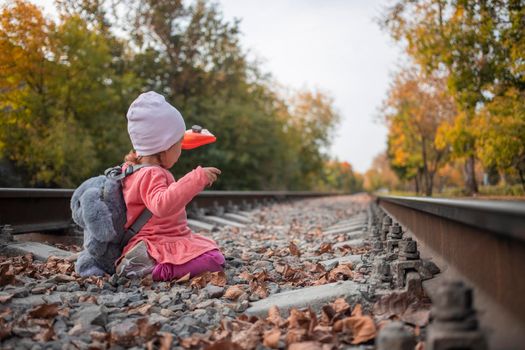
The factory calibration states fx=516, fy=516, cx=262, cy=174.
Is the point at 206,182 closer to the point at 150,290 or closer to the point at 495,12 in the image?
the point at 150,290

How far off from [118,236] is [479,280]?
2489 mm

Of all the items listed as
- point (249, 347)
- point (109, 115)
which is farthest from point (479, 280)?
point (109, 115)

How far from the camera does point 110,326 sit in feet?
7.98

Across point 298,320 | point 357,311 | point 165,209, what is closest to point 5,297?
point 165,209

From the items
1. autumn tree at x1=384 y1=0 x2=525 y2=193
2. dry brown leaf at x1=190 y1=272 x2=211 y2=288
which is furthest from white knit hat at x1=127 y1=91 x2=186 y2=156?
autumn tree at x1=384 y1=0 x2=525 y2=193

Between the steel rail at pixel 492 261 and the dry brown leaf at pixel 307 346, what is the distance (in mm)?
586

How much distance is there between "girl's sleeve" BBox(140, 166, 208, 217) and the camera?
3279 mm

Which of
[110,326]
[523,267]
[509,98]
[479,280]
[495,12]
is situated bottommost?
[110,326]

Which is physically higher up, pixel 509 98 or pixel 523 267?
pixel 509 98

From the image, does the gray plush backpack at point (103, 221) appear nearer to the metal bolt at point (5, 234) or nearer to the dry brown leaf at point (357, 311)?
the metal bolt at point (5, 234)

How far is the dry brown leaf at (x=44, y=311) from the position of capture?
2.51m

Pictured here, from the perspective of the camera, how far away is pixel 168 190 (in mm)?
3289

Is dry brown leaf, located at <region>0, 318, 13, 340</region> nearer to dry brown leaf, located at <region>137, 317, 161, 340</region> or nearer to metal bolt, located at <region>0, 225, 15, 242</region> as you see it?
dry brown leaf, located at <region>137, 317, 161, 340</region>

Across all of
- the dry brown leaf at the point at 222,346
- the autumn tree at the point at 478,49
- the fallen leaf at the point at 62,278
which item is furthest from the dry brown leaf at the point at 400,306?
the autumn tree at the point at 478,49
